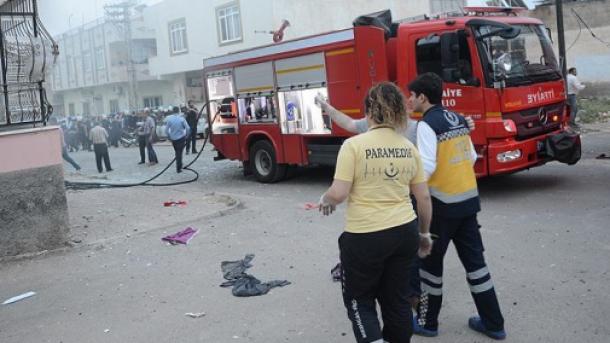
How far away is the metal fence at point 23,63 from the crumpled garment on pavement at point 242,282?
10.7 feet

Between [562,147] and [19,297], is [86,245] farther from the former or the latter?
[562,147]

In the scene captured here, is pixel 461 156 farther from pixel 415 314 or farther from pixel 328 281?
pixel 328 281

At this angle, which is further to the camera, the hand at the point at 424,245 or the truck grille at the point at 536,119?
the truck grille at the point at 536,119

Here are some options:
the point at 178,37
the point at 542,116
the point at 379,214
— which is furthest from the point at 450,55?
the point at 178,37

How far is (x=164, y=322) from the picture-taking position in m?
4.81

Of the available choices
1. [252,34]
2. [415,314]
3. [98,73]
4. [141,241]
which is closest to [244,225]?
[141,241]

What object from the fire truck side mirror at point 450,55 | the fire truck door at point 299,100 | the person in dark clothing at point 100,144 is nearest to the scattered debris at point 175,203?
the fire truck door at point 299,100

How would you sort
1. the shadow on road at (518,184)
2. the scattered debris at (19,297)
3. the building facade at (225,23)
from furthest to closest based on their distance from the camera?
the building facade at (225,23)
the shadow on road at (518,184)
the scattered debris at (19,297)

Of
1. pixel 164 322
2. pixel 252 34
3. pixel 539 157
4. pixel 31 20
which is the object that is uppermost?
pixel 252 34

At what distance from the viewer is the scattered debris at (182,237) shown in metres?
7.46

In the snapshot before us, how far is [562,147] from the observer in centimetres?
866

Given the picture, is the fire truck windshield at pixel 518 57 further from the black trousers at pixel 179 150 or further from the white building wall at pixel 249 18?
the white building wall at pixel 249 18

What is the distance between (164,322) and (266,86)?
7.48 meters

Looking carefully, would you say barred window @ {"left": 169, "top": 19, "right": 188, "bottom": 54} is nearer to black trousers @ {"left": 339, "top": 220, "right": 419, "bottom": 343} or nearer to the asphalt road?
the asphalt road
